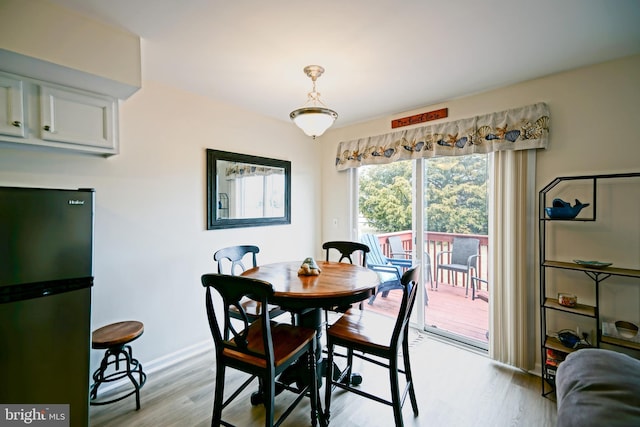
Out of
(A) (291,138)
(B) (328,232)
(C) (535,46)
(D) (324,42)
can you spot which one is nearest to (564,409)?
(C) (535,46)

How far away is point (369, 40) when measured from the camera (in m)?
1.92

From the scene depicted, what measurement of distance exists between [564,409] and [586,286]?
155cm

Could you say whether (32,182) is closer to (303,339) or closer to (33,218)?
(33,218)

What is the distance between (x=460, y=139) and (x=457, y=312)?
1.90 m

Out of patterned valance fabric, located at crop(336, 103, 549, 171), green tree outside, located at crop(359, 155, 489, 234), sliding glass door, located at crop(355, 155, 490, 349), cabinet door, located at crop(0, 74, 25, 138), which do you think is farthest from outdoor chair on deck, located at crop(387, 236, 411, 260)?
cabinet door, located at crop(0, 74, 25, 138)

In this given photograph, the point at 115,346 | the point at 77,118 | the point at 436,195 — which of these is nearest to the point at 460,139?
the point at 436,195

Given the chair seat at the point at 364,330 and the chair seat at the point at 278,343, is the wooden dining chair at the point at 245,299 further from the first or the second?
the chair seat at the point at 364,330

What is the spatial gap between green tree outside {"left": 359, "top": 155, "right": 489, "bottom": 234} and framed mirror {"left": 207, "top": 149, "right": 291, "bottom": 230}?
1093mm

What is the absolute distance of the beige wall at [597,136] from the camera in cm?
209

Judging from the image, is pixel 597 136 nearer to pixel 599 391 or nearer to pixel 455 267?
pixel 455 267

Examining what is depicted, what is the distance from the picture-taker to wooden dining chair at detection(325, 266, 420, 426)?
174cm

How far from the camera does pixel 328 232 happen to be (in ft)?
13.7

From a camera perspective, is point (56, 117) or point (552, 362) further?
point (552, 362)

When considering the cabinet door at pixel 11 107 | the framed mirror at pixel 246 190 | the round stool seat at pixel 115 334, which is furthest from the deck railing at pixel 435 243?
the cabinet door at pixel 11 107
